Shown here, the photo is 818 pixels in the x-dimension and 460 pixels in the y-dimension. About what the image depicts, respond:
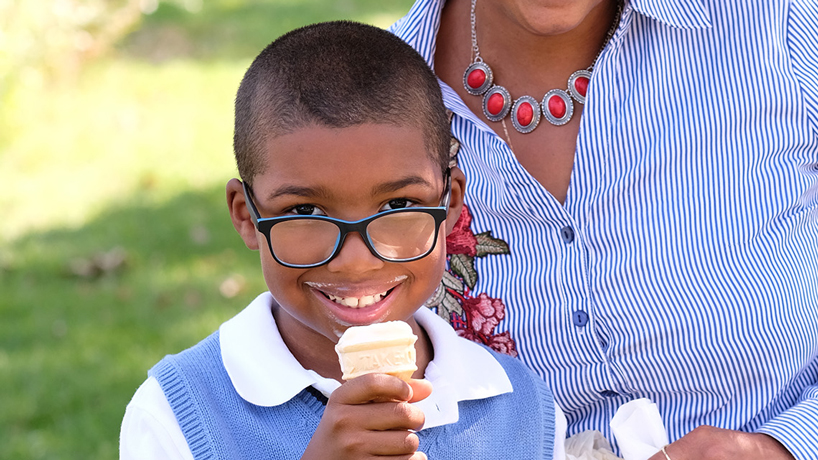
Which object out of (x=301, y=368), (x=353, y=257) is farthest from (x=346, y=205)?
(x=301, y=368)

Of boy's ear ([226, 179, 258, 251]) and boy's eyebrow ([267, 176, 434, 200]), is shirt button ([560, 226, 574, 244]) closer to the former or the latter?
boy's eyebrow ([267, 176, 434, 200])

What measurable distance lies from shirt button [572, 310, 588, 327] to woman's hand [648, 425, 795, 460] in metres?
0.41

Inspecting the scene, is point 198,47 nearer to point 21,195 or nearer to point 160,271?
point 21,195

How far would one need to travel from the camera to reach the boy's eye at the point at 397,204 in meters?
2.23

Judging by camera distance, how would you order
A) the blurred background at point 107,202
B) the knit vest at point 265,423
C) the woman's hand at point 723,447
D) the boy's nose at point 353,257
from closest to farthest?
the boy's nose at point 353,257 → the knit vest at point 265,423 → the woman's hand at point 723,447 → the blurred background at point 107,202

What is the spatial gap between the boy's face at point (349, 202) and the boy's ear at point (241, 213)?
0.32ft

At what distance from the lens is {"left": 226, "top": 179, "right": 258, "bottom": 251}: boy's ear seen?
2.38 meters

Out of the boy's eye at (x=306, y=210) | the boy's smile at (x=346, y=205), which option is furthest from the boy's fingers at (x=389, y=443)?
the boy's eye at (x=306, y=210)

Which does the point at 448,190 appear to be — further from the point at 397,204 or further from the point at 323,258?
the point at 323,258

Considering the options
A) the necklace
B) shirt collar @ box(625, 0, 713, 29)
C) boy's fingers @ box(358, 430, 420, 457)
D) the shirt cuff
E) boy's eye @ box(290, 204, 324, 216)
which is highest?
shirt collar @ box(625, 0, 713, 29)

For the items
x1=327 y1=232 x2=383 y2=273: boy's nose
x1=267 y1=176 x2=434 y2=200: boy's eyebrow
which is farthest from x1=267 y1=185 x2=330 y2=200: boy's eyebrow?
x1=327 y1=232 x2=383 y2=273: boy's nose

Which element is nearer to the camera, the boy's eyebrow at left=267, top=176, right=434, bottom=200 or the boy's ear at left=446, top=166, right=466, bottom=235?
the boy's eyebrow at left=267, top=176, right=434, bottom=200

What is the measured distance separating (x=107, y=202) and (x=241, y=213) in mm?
4376

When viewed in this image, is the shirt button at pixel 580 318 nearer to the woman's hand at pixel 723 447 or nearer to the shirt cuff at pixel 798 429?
the woman's hand at pixel 723 447
